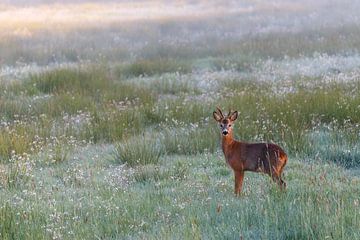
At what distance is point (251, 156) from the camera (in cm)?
610

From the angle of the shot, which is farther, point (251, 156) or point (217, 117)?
point (217, 117)

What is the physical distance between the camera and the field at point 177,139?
18.2 ft

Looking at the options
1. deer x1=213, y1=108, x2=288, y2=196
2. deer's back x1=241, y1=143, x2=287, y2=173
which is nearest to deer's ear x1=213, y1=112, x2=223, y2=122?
deer x1=213, y1=108, x2=288, y2=196

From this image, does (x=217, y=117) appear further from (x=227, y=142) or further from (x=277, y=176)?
(x=277, y=176)

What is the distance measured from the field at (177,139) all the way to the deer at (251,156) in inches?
Answer: 6.5

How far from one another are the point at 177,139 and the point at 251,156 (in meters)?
2.77

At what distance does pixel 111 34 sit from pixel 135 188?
17815 millimetres

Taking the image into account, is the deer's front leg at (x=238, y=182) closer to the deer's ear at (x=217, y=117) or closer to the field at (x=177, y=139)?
the field at (x=177, y=139)

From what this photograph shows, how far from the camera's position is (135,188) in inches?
276

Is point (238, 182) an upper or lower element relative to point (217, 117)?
lower

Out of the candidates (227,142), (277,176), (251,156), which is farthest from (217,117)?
(277,176)

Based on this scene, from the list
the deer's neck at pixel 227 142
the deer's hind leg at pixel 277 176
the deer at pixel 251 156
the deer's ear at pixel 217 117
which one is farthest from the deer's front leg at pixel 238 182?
the deer's ear at pixel 217 117

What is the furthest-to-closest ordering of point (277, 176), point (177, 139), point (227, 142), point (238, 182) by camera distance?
point (177, 139), point (227, 142), point (238, 182), point (277, 176)

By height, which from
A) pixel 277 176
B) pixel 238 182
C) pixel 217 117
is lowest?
pixel 238 182
